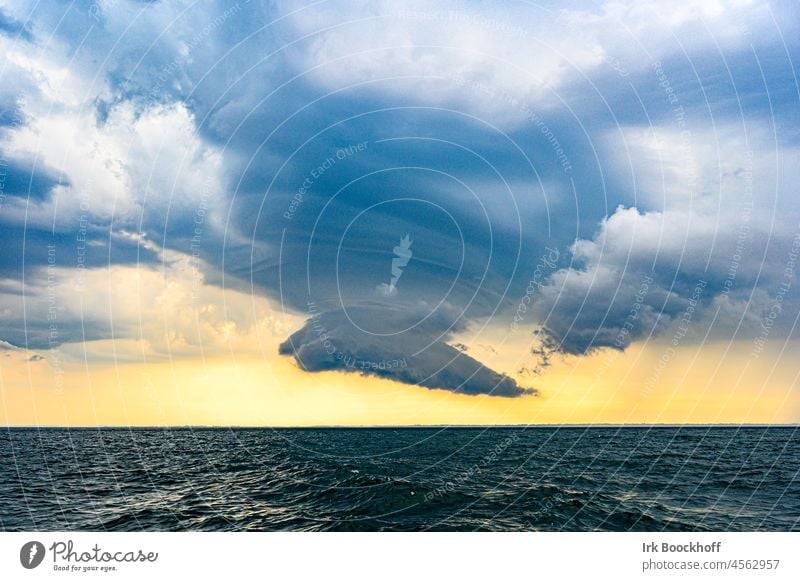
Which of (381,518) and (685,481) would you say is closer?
(381,518)
